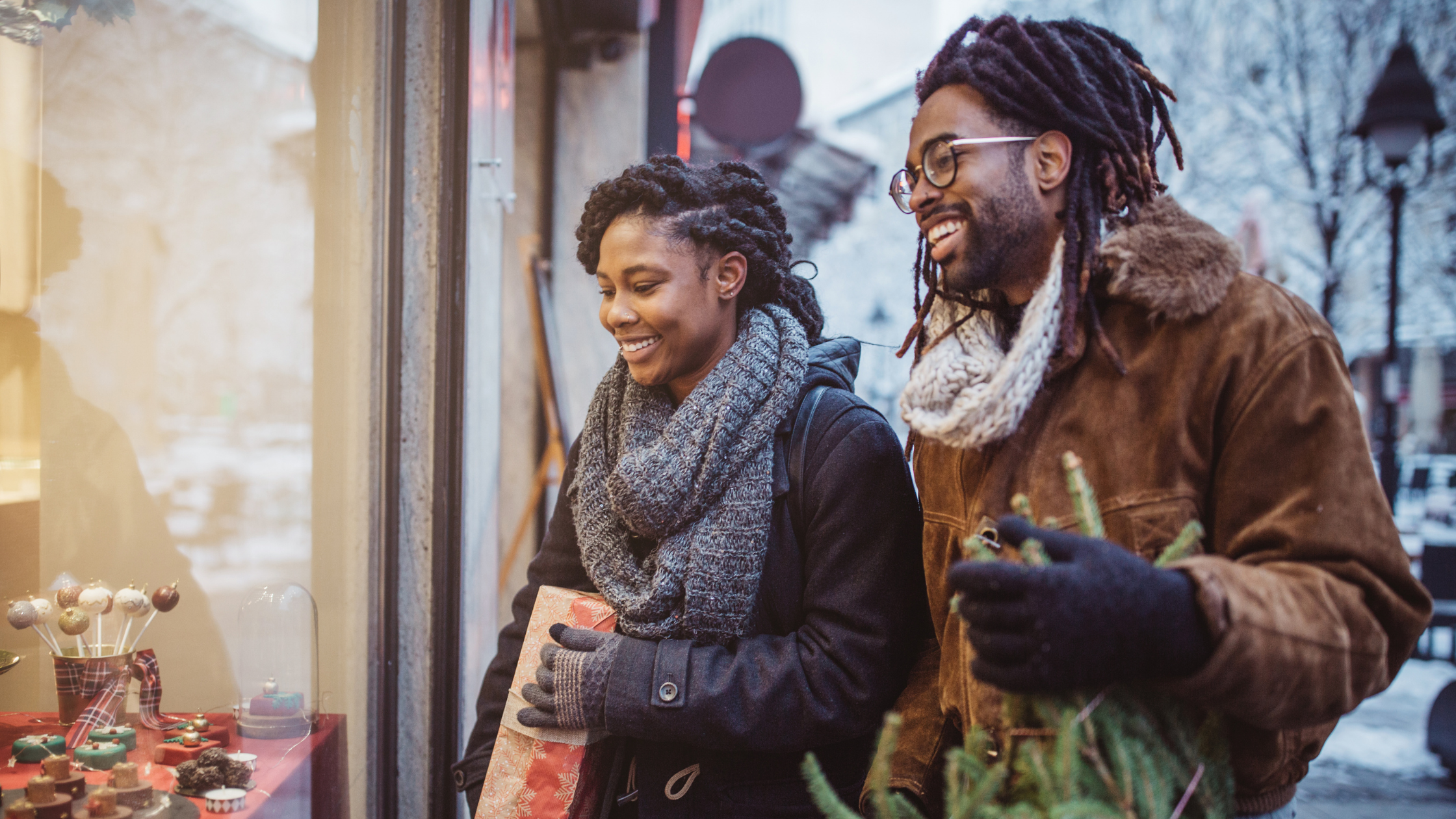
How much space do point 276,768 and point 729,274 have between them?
1.51 m

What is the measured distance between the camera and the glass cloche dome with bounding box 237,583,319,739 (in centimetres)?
209

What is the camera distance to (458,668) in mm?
2711

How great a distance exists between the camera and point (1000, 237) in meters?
1.53

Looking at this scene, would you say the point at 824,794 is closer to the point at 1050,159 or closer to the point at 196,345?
the point at 1050,159

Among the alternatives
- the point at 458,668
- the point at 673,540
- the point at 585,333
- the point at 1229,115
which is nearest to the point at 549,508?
the point at 585,333

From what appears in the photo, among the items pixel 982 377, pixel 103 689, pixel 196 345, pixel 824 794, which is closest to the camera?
pixel 824 794

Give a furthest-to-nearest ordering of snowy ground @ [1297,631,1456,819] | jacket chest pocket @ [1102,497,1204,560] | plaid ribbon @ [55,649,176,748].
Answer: snowy ground @ [1297,631,1456,819]
plaid ribbon @ [55,649,176,748]
jacket chest pocket @ [1102,497,1204,560]

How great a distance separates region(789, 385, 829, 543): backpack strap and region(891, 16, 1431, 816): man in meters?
0.27

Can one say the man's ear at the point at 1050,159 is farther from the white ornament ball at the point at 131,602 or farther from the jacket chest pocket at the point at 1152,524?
the white ornament ball at the point at 131,602

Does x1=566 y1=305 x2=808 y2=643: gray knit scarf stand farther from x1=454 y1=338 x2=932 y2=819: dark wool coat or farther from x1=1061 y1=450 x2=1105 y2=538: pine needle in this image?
x1=1061 y1=450 x2=1105 y2=538: pine needle

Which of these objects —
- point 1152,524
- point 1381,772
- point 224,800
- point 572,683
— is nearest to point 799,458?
point 572,683

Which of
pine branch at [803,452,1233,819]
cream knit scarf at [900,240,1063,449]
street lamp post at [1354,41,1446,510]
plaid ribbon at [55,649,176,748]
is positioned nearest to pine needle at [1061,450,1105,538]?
pine branch at [803,452,1233,819]

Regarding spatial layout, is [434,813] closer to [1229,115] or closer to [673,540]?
[673,540]

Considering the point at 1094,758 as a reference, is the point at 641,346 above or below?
above
